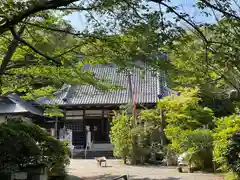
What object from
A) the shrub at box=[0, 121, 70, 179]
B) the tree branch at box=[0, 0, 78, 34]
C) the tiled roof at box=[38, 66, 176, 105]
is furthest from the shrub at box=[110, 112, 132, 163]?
Answer: the tree branch at box=[0, 0, 78, 34]

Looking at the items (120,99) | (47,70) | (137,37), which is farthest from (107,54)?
(120,99)

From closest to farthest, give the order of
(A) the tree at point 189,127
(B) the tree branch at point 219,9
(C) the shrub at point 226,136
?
(B) the tree branch at point 219,9 < (C) the shrub at point 226,136 < (A) the tree at point 189,127

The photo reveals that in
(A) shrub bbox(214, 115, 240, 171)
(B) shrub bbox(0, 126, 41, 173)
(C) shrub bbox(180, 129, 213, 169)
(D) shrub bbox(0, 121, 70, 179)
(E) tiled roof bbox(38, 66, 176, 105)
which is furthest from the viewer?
(E) tiled roof bbox(38, 66, 176, 105)

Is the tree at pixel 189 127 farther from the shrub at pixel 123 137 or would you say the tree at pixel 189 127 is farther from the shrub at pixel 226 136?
the shrub at pixel 226 136

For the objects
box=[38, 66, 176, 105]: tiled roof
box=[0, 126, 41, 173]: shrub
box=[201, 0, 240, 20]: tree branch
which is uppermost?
box=[38, 66, 176, 105]: tiled roof

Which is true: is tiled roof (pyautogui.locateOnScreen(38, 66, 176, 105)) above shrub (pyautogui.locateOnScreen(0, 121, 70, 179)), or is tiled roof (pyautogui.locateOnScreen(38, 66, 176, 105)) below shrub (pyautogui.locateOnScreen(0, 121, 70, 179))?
above

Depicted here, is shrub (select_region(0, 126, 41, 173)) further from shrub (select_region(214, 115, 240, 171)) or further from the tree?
the tree

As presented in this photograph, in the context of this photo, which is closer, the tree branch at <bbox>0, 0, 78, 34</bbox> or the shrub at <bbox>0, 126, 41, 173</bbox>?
the tree branch at <bbox>0, 0, 78, 34</bbox>

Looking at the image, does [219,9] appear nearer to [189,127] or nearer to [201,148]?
[201,148]

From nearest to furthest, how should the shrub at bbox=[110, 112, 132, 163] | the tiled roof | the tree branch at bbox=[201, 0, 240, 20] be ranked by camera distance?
the tree branch at bbox=[201, 0, 240, 20] → the shrub at bbox=[110, 112, 132, 163] → the tiled roof

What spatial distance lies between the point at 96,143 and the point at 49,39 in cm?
1627

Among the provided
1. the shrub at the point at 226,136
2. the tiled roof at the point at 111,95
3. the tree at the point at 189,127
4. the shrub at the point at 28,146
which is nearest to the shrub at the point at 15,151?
the shrub at the point at 28,146

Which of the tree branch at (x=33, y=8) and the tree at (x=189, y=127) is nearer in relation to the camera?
the tree branch at (x=33, y=8)

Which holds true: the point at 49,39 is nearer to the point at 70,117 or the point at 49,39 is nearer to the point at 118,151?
the point at 118,151
